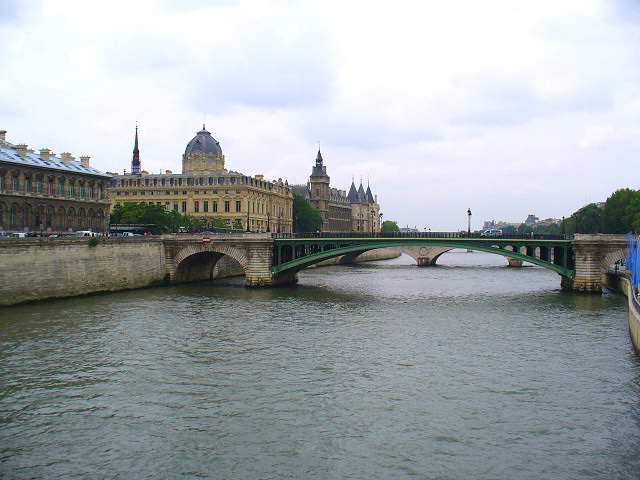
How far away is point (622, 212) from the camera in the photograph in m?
91.4

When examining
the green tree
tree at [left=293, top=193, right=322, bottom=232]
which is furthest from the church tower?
the green tree

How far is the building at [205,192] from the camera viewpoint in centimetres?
10188

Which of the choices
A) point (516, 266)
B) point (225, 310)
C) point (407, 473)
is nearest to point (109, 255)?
point (225, 310)

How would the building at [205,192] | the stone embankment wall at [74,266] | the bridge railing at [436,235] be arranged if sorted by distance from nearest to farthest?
the stone embankment wall at [74,266] < the bridge railing at [436,235] < the building at [205,192]

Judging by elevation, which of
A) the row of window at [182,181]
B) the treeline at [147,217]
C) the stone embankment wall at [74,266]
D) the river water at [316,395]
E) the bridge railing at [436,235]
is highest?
the row of window at [182,181]

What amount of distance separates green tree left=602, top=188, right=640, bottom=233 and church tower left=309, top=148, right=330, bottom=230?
254ft

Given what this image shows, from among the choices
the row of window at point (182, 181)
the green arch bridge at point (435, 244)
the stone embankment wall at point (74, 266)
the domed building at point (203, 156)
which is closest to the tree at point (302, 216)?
the domed building at point (203, 156)

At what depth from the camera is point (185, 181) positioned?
10475cm

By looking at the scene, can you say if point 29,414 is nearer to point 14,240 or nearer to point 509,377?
point 509,377

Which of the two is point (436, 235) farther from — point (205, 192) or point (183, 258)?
point (205, 192)

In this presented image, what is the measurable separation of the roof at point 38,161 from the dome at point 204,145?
4649 centimetres

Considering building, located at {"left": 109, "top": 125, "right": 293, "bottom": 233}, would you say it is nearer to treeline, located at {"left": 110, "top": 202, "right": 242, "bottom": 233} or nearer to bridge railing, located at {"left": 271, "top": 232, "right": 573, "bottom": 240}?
treeline, located at {"left": 110, "top": 202, "right": 242, "bottom": 233}

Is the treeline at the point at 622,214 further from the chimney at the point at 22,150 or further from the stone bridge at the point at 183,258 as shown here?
the chimney at the point at 22,150

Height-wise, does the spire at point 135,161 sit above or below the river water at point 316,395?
above
